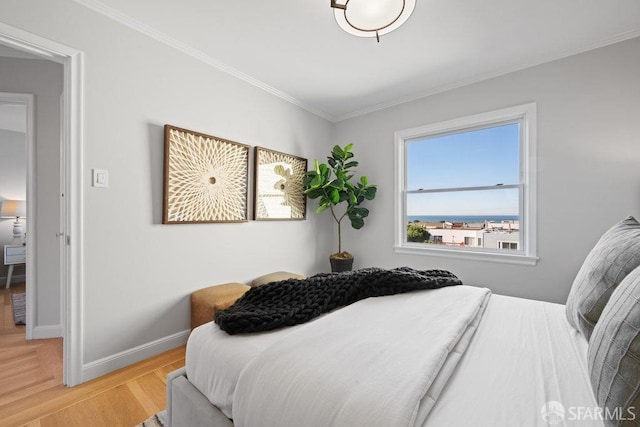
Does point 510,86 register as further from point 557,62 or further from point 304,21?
point 304,21

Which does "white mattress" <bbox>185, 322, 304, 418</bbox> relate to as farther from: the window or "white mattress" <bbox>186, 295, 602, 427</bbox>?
the window

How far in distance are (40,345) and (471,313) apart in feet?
10.4

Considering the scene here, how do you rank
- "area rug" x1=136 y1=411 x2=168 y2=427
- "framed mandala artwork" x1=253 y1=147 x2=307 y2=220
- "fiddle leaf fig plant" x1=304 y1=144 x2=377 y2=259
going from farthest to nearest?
1. "fiddle leaf fig plant" x1=304 y1=144 x2=377 y2=259
2. "framed mandala artwork" x1=253 y1=147 x2=307 y2=220
3. "area rug" x1=136 y1=411 x2=168 y2=427

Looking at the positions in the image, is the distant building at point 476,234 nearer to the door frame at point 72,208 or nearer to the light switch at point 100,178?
the light switch at point 100,178

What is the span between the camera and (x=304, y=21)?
76.0 inches

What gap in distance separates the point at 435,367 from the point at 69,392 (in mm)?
2122

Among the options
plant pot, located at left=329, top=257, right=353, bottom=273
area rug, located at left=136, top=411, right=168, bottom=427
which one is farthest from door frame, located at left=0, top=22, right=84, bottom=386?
plant pot, located at left=329, top=257, right=353, bottom=273

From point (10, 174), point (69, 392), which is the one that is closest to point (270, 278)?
point (69, 392)

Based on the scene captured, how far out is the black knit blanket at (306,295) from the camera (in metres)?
1.03

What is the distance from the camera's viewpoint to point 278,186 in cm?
301

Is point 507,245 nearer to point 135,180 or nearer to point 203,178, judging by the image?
point 203,178

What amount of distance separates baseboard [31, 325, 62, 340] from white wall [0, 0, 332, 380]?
983 millimetres

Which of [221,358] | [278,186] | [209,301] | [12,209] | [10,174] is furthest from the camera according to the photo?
[10,174]

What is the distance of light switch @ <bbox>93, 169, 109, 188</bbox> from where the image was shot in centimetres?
175
